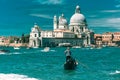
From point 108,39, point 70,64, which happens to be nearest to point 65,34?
point 108,39

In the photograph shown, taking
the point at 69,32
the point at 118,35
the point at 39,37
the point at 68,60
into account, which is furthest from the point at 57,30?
the point at 68,60

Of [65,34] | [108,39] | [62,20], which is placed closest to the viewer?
[65,34]

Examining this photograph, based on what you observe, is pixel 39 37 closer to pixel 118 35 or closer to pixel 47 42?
pixel 47 42

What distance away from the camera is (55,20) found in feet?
596

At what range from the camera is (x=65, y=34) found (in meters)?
163

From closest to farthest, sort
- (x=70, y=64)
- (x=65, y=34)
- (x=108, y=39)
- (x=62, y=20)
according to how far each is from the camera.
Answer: (x=70, y=64), (x=65, y=34), (x=62, y=20), (x=108, y=39)

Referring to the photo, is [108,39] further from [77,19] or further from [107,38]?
[77,19]

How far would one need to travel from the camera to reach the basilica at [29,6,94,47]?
154 metres

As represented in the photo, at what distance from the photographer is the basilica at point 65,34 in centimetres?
15375

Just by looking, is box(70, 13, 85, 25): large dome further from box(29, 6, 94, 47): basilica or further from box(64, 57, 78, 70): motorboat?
box(64, 57, 78, 70): motorboat

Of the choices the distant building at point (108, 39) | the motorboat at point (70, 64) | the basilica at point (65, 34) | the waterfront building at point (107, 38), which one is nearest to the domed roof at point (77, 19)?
the basilica at point (65, 34)

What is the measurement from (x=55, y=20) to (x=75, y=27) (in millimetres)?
13623

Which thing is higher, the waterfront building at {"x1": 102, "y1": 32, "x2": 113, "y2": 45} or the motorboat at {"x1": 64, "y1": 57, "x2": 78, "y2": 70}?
the waterfront building at {"x1": 102, "y1": 32, "x2": 113, "y2": 45}

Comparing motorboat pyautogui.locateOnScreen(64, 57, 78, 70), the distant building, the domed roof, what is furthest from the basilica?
motorboat pyautogui.locateOnScreen(64, 57, 78, 70)
